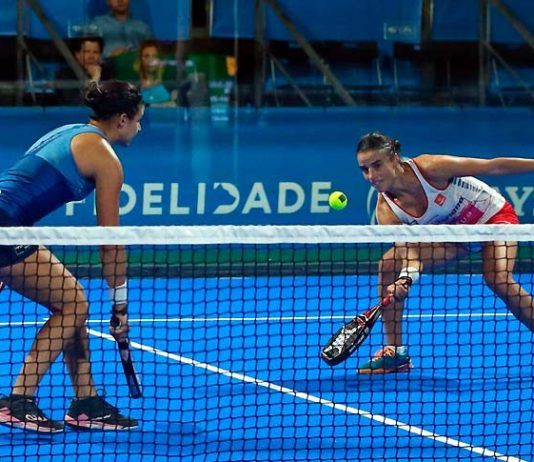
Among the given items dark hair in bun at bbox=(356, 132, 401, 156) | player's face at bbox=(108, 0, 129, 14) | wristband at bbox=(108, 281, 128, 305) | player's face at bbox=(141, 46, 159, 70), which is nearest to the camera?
wristband at bbox=(108, 281, 128, 305)

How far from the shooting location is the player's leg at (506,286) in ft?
25.3

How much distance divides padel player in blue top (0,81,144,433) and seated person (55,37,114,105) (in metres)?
4.46

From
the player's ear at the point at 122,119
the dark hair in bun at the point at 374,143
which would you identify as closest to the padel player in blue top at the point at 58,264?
the player's ear at the point at 122,119

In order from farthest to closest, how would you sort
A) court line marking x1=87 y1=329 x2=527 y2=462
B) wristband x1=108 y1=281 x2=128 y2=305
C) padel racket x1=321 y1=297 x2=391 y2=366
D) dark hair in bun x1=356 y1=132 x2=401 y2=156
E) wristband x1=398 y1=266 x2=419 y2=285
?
wristband x1=398 y1=266 x2=419 y2=285 < dark hair in bun x1=356 y1=132 x2=401 y2=156 < padel racket x1=321 y1=297 x2=391 y2=366 < wristband x1=108 y1=281 x2=128 y2=305 < court line marking x1=87 y1=329 x2=527 y2=462

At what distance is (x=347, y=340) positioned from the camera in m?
7.48

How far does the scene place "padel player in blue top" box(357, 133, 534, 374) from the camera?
760 centimetres

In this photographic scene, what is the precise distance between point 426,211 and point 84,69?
3.98 meters

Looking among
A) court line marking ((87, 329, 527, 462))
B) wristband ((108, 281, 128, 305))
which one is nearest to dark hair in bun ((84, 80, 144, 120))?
wristband ((108, 281, 128, 305))

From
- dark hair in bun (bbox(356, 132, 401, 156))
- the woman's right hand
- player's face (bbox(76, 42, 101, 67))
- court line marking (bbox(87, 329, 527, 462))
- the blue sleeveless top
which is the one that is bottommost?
court line marking (bbox(87, 329, 527, 462))

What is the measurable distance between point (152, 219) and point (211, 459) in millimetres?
5151

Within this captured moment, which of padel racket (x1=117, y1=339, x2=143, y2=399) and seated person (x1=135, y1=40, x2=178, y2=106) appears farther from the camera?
seated person (x1=135, y1=40, x2=178, y2=106)

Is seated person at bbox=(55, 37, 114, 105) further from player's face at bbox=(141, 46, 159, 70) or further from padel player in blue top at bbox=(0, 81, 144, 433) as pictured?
padel player in blue top at bbox=(0, 81, 144, 433)

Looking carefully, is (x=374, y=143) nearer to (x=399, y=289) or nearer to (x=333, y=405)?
(x=399, y=289)

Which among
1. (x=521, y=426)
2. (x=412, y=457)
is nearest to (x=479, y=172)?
(x=521, y=426)
